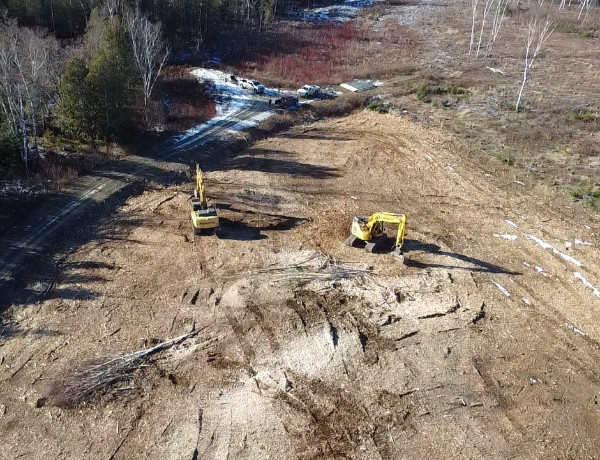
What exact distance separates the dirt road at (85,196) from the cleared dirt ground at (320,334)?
1.52 meters

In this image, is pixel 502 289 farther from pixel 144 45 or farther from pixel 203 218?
pixel 144 45

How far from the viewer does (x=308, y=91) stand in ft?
144

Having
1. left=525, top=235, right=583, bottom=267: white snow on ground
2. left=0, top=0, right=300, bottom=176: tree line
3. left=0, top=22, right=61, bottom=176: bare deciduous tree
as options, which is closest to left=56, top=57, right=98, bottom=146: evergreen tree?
left=0, top=0, right=300, bottom=176: tree line

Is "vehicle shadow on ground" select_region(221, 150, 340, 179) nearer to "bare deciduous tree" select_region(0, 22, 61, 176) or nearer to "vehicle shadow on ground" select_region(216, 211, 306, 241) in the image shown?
"vehicle shadow on ground" select_region(216, 211, 306, 241)

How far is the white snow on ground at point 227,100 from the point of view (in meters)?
36.9

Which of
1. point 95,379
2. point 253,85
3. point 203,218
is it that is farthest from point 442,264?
point 253,85

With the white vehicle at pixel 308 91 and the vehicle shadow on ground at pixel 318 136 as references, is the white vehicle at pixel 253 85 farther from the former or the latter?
the vehicle shadow on ground at pixel 318 136

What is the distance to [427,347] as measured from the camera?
62.2ft

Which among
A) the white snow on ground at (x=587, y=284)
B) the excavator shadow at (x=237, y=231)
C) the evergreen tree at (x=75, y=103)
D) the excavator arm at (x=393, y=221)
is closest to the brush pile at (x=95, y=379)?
the excavator shadow at (x=237, y=231)

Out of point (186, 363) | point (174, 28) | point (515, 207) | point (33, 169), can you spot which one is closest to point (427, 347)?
point (186, 363)

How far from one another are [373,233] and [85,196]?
52.0 feet

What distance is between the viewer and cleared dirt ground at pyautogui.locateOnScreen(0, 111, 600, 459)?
51.6ft

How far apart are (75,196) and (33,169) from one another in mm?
3931

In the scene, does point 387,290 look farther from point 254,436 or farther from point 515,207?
point 515,207
